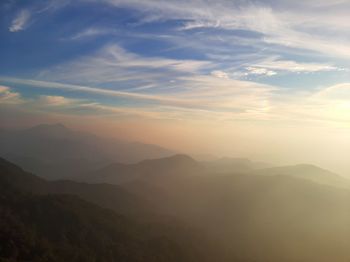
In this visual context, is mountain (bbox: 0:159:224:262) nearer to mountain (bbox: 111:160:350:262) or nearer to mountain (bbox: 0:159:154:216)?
mountain (bbox: 0:159:154:216)

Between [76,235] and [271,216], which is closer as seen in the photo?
[76,235]

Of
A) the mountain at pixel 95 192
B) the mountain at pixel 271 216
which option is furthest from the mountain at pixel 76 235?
the mountain at pixel 271 216

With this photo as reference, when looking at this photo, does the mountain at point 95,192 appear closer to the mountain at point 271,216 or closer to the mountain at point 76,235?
the mountain at point 271,216

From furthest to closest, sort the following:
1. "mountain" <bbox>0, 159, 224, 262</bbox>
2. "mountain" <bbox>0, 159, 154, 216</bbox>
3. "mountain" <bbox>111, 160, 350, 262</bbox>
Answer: "mountain" <bbox>0, 159, 154, 216</bbox> < "mountain" <bbox>111, 160, 350, 262</bbox> < "mountain" <bbox>0, 159, 224, 262</bbox>

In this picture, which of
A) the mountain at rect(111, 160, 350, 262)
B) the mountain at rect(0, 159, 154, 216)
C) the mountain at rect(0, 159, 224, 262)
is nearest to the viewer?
the mountain at rect(0, 159, 224, 262)

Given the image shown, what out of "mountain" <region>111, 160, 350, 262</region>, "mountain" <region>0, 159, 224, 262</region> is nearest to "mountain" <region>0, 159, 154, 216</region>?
"mountain" <region>111, 160, 350, 262</region>

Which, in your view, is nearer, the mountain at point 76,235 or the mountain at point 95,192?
the mountain at point 76,235

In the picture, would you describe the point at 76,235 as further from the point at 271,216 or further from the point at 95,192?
the point at 271,216

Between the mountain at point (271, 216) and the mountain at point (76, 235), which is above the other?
the mountain at point (76, 235)

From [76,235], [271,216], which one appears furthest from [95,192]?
[271,216]
